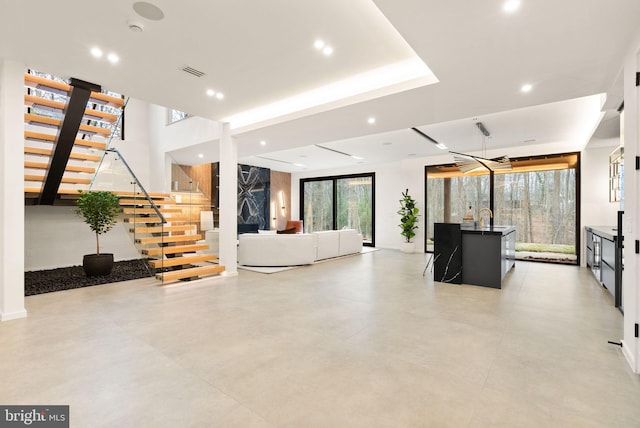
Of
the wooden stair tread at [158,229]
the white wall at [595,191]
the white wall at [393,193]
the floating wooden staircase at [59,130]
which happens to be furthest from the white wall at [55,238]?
the white wall at [595,191]

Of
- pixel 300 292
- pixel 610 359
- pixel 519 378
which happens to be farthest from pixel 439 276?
pixel 519 378

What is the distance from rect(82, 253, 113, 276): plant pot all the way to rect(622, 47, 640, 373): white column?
7.41 metres

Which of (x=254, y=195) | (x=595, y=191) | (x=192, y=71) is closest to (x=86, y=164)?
(x=192, y=71)

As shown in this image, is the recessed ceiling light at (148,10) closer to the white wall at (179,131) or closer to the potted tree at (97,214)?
the white wall at (179,131)

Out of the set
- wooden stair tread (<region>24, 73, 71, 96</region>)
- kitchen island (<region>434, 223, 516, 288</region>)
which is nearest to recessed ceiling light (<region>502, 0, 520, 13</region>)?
kitchen island (<region>434, 223, 516, 288</region>)

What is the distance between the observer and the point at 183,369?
2496 mm

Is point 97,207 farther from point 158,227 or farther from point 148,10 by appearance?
point 148,10

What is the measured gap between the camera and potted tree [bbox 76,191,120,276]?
19.0 feet

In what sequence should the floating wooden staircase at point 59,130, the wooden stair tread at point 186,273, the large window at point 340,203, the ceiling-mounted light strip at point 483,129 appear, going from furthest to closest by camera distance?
the large window at point 340,203 < the ceiling-mounted light strip at point 483,129 < the wooden stair tread at point 186,273 < the floating wooden staircase at point 59,130

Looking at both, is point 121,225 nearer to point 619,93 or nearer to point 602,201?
point 619,93

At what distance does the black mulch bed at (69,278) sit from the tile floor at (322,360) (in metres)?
0.63

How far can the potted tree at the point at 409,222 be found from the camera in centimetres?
982

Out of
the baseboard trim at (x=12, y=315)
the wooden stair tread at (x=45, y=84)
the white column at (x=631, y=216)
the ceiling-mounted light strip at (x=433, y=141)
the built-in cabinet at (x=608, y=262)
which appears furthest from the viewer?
the ceiling-mounted light strip at (x=433, y=141)

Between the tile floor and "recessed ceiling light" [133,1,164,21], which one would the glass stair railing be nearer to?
the tile floor
